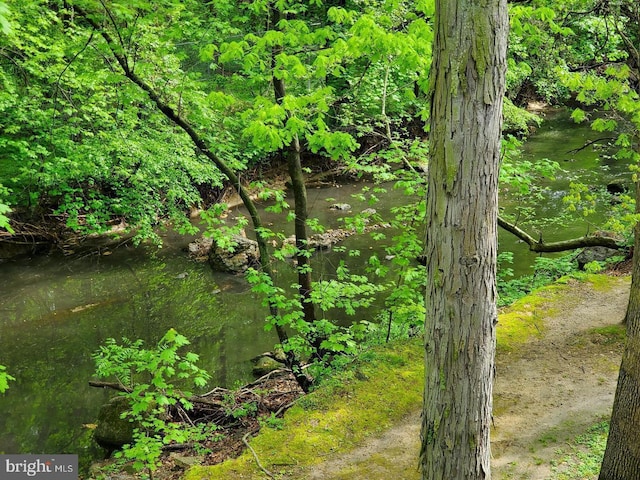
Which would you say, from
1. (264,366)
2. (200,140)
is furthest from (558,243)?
(200,140)

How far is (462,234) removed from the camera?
288 cm

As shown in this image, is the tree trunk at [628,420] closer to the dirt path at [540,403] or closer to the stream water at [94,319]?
the dirt path at [540,403]

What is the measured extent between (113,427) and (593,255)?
9.36 m

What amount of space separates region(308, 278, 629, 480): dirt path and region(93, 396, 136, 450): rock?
332 centimetres

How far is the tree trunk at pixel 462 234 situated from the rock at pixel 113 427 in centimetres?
509

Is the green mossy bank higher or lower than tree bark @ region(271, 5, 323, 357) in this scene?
lower

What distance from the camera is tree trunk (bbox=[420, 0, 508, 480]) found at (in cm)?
273

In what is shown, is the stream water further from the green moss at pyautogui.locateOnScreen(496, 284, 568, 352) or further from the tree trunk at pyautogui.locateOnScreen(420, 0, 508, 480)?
the tree trunk at pyautogui.locateOnScreen(420, 0, 508, 480)

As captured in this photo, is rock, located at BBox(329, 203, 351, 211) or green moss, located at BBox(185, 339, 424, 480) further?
rock, located at BBox(329, 203, 351, 211)

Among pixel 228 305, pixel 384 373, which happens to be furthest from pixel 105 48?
pixel 228 305

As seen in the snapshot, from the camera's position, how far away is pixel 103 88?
12.0 metres

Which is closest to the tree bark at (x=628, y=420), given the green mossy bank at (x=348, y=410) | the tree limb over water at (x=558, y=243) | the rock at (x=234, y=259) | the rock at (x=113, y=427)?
the green mossy bank at (x=348, y=410)

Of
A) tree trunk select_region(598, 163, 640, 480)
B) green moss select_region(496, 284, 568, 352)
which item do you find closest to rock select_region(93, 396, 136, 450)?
green moss select_region(496, 284, 568, 352)

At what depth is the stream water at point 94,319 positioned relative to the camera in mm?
8188
